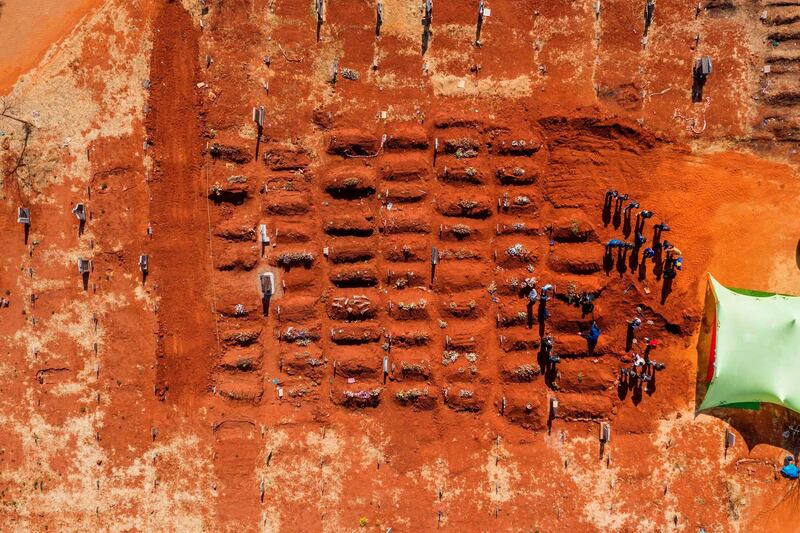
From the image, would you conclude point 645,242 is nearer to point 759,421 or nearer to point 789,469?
point 759,421

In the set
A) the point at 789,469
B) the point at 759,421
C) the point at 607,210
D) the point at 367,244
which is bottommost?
the point at 789,469

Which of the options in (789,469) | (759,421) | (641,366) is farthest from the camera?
(641,366)

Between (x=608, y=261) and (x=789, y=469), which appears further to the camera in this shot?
(x=608, y=261)

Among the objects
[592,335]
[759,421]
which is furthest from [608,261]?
[759,421]

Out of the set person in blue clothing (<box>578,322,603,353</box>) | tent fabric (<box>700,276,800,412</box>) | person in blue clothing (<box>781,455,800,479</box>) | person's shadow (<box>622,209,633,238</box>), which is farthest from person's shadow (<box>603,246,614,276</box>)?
person in blue clothing (<box>781,455,800,479</box>)

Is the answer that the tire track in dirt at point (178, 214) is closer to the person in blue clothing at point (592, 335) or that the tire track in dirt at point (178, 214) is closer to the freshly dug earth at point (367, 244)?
the freshly dug earth at point (367, 244)

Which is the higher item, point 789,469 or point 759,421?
point 759,421
